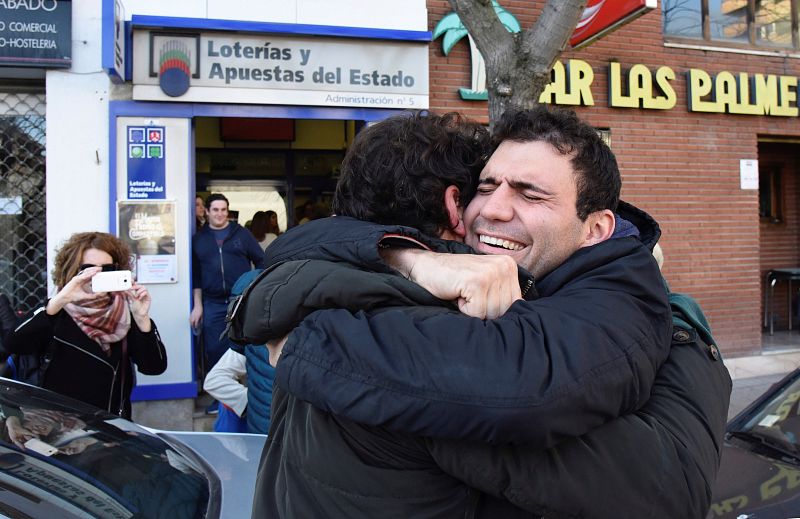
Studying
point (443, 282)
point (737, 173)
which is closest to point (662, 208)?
point (737, 173)

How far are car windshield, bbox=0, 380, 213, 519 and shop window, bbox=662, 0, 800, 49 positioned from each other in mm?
7875

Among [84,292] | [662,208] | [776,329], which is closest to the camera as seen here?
[84,292]

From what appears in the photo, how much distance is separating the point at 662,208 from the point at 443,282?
719cm

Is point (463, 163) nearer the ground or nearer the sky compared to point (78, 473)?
nearer the sky

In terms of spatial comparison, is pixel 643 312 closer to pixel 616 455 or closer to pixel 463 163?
pixel 616 455

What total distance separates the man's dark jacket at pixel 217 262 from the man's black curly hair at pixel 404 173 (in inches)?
181

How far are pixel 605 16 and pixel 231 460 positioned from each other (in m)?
5.59

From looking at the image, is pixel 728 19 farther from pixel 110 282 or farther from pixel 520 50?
pixel 110 282

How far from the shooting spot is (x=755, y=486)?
2650mm

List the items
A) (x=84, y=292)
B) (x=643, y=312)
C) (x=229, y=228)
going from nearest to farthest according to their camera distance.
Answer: (x=643, y=312) → (x=84, y=292) → (x=229, y=228)

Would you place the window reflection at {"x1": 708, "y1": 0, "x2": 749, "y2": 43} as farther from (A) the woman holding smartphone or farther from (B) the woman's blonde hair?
(A) the woman holding smartphone

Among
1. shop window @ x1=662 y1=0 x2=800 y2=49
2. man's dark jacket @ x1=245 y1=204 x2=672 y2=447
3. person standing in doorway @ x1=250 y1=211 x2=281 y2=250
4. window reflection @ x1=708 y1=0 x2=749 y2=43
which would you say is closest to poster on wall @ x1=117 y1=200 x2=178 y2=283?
person standing in doorway @ x1=250 y1=211 x2=281 y2=250

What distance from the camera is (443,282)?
112cm

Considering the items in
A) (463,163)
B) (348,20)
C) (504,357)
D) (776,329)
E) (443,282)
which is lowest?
(776,329)
